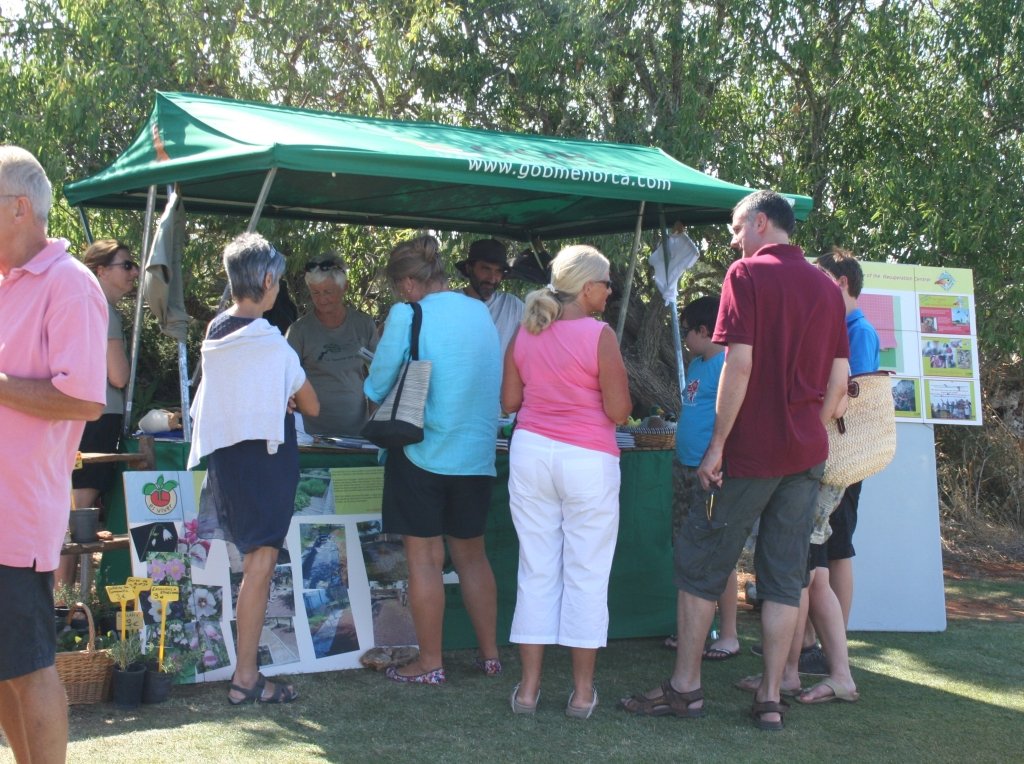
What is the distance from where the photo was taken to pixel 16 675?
105 inches

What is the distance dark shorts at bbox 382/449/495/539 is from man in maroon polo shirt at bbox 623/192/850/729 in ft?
2.93

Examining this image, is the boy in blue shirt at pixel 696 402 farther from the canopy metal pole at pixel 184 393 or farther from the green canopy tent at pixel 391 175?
the canopy metal pole at pixel 184 393

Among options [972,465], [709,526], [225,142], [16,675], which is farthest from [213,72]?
[972,465]

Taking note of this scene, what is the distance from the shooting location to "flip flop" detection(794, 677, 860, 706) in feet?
14.6

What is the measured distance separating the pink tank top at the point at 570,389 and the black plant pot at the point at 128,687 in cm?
169

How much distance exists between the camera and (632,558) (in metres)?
5.55

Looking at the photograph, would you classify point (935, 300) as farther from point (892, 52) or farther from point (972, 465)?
point (972, 465)

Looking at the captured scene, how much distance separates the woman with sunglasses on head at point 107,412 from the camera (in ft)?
15.8

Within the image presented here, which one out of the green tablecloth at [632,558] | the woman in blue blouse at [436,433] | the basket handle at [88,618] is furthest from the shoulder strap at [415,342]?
the basket handle at [88,618]

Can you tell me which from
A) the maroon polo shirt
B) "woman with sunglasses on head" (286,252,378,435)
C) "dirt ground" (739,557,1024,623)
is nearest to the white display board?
"dirt ground" (739,557,1024,623)

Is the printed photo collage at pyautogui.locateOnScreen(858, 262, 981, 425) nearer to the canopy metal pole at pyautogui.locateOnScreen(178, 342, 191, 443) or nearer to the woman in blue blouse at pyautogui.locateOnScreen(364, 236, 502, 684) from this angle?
the woman in blue blouse at pyautogui.locateOnScreen(364, 236, 502, 684)

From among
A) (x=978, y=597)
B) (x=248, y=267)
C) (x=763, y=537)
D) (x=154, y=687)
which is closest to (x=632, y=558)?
(x=763, y=537)

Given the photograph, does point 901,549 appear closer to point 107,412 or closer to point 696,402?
point 696,402

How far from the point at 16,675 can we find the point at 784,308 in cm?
265
